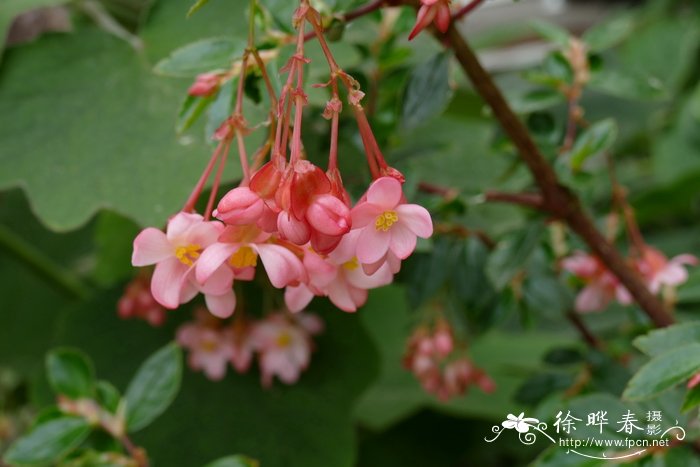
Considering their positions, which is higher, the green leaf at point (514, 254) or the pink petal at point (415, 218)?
the pink petal at point (415, 218)

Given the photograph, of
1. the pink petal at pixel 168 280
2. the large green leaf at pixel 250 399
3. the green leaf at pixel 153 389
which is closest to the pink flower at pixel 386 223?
the pink petal at pixel 168 280

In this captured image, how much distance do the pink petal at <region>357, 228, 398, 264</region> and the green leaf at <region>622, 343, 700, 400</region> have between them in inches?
7.4

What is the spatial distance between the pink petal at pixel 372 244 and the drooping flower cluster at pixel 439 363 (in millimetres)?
456

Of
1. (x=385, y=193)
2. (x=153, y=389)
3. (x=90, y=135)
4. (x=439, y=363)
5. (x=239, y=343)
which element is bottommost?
(x=439, y=363)

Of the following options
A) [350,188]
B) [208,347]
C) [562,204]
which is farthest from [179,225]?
[208,347]

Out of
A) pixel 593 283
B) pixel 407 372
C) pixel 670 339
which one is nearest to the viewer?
pixel 670 339

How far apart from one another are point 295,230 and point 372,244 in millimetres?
50

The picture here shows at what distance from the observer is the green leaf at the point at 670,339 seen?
603 mm

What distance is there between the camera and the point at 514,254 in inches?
30.6

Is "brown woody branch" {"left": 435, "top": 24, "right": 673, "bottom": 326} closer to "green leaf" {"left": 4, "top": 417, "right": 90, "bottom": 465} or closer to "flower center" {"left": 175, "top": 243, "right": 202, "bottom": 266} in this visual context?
"flower center" {"left": 175, "top": 243, "right": 202, "bottom": 266}

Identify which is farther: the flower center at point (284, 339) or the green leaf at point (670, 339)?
the flower center at point (284, 339)

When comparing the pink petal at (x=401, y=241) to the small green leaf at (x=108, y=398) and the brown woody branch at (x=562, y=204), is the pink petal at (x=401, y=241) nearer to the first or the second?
the brown woody branch at (x=562, y=204)

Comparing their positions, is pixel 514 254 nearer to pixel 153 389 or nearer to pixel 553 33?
pixel 553 33

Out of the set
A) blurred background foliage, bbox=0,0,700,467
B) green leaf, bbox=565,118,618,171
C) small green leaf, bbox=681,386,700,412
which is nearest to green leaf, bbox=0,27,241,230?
blurred background foliage, bbox=0,0,700,467
